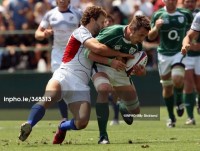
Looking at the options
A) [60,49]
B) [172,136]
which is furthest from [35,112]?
[60,49]

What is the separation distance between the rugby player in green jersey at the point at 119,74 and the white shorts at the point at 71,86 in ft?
0.71

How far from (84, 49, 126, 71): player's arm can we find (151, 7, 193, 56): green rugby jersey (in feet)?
14.8

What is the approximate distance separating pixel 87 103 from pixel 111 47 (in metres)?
0.98

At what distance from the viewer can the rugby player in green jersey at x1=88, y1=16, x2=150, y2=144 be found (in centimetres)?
1236

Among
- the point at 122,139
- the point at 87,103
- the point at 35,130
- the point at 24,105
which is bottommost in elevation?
the point at 24,105

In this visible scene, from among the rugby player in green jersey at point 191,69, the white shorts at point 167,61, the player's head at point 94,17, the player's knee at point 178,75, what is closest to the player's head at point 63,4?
the white shorts at point 167,61

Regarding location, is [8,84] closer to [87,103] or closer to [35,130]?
[35,130]

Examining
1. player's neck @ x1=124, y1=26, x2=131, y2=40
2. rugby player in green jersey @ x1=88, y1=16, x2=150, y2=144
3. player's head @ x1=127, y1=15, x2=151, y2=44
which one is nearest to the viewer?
player's head @ x1=127, y1=15, x2=151, y2=44

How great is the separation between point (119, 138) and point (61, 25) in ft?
12.4

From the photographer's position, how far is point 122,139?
43.9 ft

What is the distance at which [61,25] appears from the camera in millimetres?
16578

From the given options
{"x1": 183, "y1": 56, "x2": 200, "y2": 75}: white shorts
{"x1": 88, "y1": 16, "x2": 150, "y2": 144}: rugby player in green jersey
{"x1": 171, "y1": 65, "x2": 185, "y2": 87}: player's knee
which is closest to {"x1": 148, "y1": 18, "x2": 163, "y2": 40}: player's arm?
{"x1": 171, "y1": 65, "x2": 185, "y2": 87}: player's knee

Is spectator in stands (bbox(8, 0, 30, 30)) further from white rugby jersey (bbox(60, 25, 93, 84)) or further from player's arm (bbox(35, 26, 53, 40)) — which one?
white rugby jersey (bbox(60, 25, 93, 84))

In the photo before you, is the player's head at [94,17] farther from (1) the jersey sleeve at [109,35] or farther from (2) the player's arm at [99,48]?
(2) the player's arm at [99,48]
